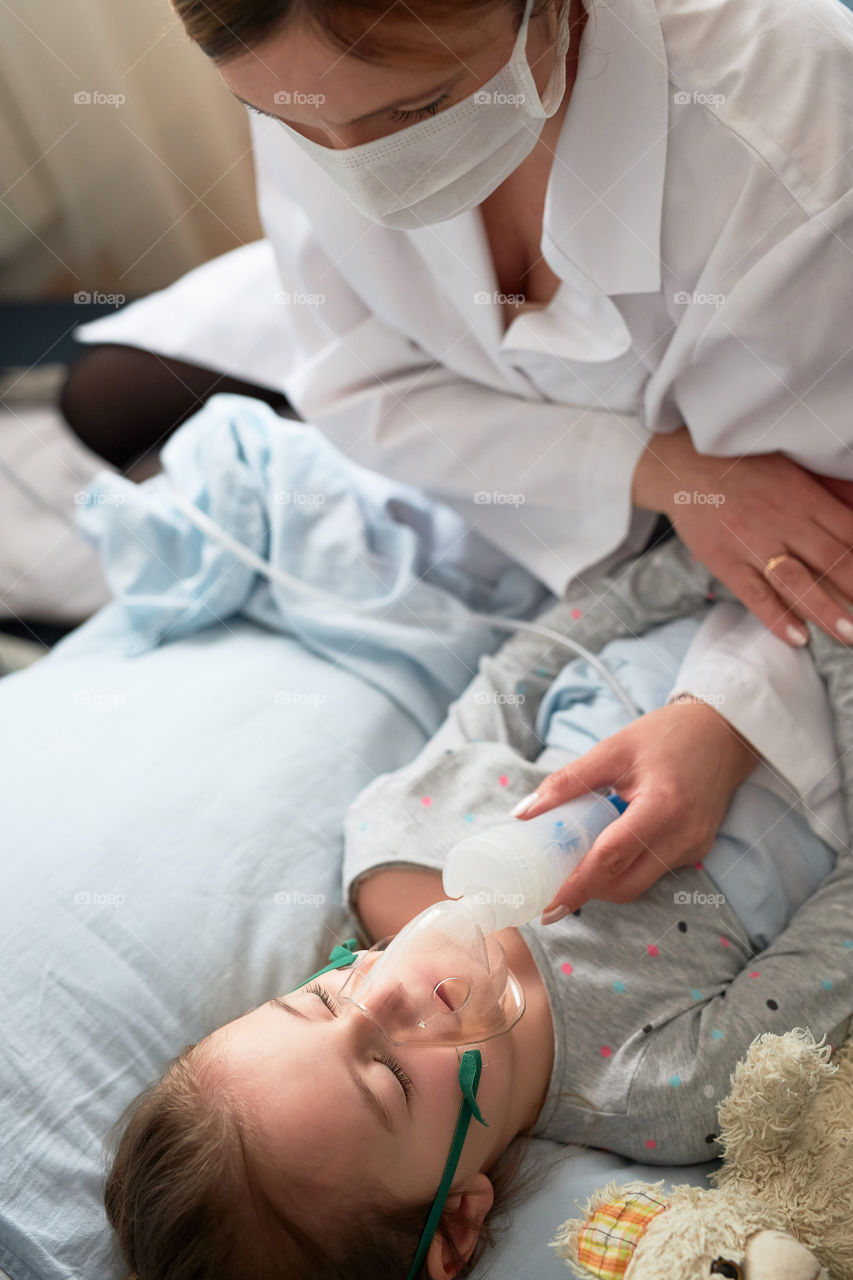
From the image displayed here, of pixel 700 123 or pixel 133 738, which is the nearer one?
pixel 700 123

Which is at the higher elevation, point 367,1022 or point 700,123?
point 700,123

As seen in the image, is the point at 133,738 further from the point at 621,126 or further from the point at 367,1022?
the point at 621,126

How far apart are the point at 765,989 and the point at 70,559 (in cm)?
161

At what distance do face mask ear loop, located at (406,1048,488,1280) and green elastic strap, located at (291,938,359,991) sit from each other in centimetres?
19

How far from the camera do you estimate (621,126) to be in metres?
1.09

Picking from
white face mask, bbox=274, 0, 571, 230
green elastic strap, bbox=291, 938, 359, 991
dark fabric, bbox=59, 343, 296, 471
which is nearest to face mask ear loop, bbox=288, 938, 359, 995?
green elastic strap, bbox=291, 938, 359, 991

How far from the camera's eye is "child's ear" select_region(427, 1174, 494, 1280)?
0.99 metres

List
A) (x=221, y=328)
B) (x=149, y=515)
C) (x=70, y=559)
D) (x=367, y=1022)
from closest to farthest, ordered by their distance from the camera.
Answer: (x=367, y=1022) < (x=149, y=515) < (x=221, y=328) < (x=70, y=559)

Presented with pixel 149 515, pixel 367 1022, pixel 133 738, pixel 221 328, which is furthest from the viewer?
pixel 221 328

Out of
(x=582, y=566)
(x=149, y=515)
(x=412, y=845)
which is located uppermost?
(x=149, y=515)

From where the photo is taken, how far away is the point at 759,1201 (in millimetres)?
924

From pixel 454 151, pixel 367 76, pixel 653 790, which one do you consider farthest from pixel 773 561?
pixel 367 76

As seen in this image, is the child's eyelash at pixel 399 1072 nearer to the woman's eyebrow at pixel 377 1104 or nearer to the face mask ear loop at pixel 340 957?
the woman's eyebrow at pixel 377 1104

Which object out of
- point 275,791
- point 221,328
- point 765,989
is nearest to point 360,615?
point 275,791
